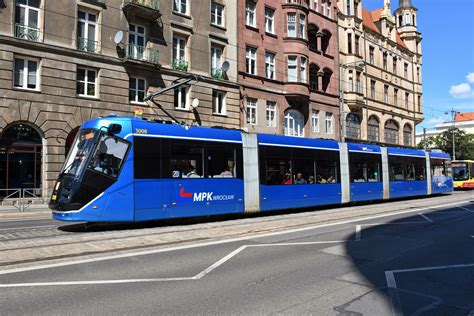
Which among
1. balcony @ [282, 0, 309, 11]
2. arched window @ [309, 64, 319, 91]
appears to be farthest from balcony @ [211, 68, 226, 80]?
arched window @ [309, 64, 319, 91]

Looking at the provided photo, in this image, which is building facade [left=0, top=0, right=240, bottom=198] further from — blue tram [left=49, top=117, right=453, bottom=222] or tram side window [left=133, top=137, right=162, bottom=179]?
tram side window [left=133, top=137, right=162, bottom=179]

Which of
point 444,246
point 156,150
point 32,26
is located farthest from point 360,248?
point 32,26

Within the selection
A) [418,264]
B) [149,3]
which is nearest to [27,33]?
[149,3]

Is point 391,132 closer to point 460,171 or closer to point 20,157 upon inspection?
point 460,171

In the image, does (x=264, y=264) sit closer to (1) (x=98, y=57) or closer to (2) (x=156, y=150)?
(2) (x=156, y=150)

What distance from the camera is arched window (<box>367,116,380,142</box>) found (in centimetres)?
4406

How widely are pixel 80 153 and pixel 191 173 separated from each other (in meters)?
3.40

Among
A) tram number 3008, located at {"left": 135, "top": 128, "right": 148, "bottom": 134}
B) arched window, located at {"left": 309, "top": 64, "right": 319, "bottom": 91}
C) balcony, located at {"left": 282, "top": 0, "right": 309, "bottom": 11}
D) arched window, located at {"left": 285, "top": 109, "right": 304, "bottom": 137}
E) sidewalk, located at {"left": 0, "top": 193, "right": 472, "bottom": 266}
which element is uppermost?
balcony, located at {"left": 282, "top": 0, "right": 309, "bottom": 11}

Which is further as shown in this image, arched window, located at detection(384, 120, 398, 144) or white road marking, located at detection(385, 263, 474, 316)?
arched window, located at detection(384, 120, 398, 144)

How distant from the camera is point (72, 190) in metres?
10.6

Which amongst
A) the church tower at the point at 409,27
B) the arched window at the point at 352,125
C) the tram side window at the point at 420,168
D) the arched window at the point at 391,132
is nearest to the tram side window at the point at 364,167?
the tram side window at the point at 420,168

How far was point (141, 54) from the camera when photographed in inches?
995

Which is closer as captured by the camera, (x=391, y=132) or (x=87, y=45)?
(x=87, y=45)

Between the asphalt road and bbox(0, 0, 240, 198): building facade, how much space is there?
1580 cm
